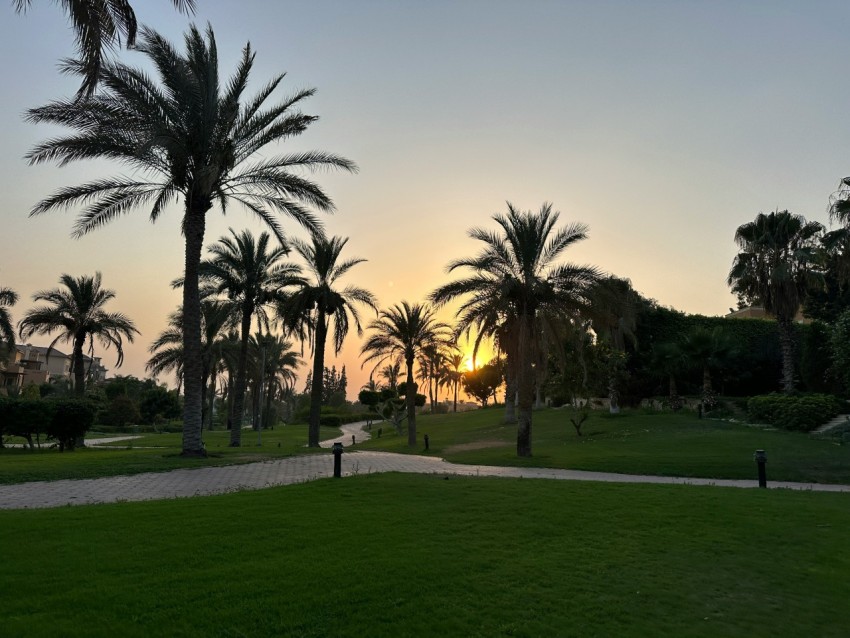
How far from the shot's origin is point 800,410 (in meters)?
27.2

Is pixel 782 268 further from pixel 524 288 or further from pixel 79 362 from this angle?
pixel 79 362

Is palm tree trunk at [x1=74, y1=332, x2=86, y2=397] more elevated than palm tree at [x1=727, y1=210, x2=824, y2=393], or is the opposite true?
palm tree at [x1=727, y1=210, x2=824, y2=393]

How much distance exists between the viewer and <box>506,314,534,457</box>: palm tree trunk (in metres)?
22.1

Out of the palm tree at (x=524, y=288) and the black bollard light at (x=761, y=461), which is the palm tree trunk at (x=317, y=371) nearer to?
the palm tree at (x=524, y=288)

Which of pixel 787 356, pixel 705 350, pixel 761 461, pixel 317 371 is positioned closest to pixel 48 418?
pixel 317 371

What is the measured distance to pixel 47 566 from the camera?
5773 millimetres

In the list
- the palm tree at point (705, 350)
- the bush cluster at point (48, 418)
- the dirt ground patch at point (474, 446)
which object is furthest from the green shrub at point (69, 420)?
the palm tree at point (705, 350)

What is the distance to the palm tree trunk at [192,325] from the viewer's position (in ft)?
60.7

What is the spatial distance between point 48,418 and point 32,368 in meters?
88.2

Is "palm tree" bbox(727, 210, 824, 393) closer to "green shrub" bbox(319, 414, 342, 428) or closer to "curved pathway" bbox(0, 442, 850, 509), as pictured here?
"curved pathway" bbox(0, 442, 850, 509)

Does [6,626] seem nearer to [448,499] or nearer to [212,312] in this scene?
[448,499]

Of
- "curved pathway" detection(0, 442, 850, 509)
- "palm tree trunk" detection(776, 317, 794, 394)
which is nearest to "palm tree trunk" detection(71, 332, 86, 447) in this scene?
"curved pathway" detection(0, 442, 850, 509)

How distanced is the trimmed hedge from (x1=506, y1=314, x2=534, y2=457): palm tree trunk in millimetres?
14188

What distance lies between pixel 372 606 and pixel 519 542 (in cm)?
274
